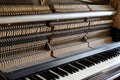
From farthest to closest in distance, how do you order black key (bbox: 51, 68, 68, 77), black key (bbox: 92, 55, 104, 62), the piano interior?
black key (bbox: 92, 55, 104, 62), black key (bbox: 51, 68, 68, 77), the piano interior

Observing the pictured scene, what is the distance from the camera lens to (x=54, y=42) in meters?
2.62

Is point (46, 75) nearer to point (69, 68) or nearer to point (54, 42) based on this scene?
point (69, 68)

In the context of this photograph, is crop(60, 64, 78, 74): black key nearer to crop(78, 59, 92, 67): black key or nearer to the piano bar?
crop(78, 59, 92, 67): black key

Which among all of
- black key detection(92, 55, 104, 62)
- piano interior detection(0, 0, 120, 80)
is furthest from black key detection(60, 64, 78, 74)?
black key detection(92, 55, 104, 62)

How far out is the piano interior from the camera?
2094mm

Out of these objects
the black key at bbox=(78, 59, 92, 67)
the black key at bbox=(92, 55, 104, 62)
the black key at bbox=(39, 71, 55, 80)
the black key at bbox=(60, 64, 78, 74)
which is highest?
the black key at bbox=(39, 71, 55, 80)

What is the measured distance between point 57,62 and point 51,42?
13.6 inches

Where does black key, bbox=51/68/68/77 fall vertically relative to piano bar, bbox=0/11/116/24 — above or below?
below

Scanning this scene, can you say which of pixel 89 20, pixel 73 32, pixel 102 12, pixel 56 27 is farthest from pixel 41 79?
pixel 102 12

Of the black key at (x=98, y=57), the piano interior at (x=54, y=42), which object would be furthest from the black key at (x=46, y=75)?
the black key at (x=98, y=57)

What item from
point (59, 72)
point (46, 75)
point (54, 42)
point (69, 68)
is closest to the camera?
point (46, 75)

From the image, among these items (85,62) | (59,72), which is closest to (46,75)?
(59,72)

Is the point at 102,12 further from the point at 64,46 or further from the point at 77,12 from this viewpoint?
the point at 64,46

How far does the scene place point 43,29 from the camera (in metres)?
2.40
